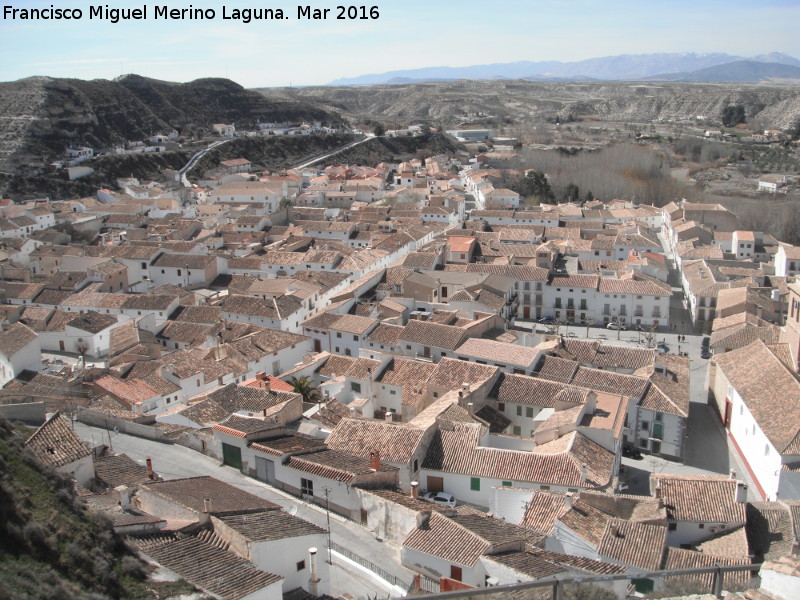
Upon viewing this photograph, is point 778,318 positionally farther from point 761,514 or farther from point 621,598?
point 621,598

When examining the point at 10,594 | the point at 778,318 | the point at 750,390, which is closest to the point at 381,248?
the point at 778,318

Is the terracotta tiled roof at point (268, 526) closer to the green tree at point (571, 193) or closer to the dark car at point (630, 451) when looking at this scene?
the dark car at point (630, 451)

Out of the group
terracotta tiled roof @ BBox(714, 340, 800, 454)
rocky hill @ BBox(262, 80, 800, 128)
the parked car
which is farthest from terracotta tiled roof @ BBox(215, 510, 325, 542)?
rocky hill @ BBox(262, 80, 800, 128)

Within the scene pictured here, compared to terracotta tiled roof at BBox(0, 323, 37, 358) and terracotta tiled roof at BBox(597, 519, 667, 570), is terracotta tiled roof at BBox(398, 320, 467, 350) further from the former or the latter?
terracotta tiled roof at BBox(0, 323, 37, 358)

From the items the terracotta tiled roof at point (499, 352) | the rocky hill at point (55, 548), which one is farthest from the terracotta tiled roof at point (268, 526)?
the terracotta tiled roof at point (499, 352)

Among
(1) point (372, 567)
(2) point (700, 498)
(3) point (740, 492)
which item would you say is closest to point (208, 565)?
(1) point (372, 567)

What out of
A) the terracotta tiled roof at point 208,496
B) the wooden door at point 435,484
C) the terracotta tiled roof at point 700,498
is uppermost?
the terracotta tiled roof at point 208,496

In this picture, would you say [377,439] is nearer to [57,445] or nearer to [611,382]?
[57,445]
